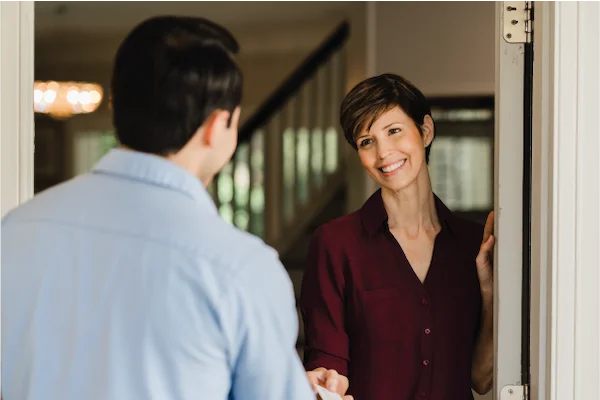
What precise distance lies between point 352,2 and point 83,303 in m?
5.05

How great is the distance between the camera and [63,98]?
6594 millimetres

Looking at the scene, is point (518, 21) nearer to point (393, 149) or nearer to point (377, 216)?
point (393, 149)

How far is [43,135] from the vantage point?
862 cm

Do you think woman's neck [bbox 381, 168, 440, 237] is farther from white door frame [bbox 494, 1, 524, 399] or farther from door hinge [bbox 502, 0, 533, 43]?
door hinge [bbox 502, 0, 533, 43]

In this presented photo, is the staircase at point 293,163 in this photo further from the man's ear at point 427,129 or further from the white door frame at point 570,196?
the white door frame at point 570,196

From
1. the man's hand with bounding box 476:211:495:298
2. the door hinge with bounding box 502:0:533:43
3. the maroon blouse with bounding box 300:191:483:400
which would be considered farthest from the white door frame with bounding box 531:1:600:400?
the maroon blouse with bounding box 300:191:483:400

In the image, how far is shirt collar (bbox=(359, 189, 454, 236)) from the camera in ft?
6.86

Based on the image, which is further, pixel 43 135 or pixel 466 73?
pixel 43 135

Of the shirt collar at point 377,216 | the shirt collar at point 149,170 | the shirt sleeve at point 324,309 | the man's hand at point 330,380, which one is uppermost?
the shirt collar at point 149,170

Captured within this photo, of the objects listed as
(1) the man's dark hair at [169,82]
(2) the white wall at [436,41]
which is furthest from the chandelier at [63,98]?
(1) the man's dark hair at [169,82]

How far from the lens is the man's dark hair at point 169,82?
108 centimetres

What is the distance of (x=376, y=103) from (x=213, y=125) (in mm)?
962

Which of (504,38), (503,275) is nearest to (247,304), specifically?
(503,275)

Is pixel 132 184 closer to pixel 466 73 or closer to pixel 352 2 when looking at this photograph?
pixel 466 73
